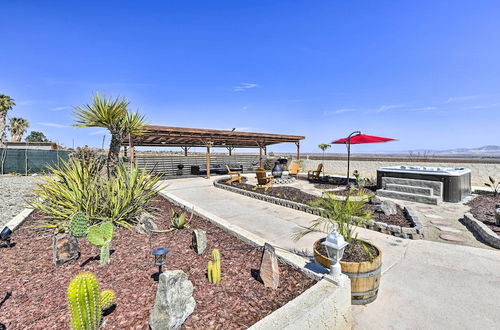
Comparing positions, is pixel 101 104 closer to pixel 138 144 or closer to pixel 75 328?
pixel 75 328

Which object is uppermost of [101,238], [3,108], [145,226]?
[3,108]

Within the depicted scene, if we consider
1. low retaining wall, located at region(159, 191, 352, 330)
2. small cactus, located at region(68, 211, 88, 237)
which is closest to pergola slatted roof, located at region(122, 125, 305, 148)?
small cactus, located at region(68, 211, 88, 237)

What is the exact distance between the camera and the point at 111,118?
184 inches

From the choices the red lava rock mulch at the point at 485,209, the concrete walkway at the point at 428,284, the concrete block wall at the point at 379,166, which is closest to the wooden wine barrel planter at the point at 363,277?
the concrete walkway at the point at 428,284

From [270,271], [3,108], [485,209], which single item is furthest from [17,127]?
[485,209]

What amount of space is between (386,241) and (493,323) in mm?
1935

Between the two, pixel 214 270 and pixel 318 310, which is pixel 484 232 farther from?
pixel 214 270

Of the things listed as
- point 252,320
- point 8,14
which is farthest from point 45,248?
point 8,14

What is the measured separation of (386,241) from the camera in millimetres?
4020

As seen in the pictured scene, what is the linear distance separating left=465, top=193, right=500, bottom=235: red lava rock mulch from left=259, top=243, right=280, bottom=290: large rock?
4.92 m

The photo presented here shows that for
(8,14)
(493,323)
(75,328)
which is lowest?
(493,323)

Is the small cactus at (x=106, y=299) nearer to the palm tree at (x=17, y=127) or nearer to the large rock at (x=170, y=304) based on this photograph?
the large rock at (x=170, y=304)

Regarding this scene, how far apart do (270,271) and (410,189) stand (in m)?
7.41

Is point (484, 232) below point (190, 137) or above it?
below
